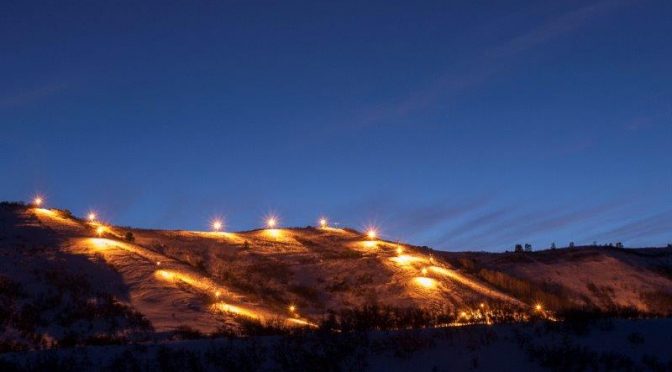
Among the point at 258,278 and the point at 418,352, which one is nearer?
the point at 418,352

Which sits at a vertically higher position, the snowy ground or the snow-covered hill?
the snow-covered hill

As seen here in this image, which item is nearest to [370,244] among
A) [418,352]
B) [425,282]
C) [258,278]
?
[425,282]

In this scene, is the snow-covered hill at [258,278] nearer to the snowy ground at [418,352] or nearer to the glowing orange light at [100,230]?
the glowing orange light at [100,230]

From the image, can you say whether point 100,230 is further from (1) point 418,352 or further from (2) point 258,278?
Result: (1) point 418,352

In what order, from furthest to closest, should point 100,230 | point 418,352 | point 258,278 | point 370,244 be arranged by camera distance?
point 370,244 < point 100,230 < point 258,278 < point 418,352

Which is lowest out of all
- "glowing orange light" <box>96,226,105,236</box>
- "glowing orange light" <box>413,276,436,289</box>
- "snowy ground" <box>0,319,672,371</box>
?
"snowy ground" <box>0,319,672,371</box>

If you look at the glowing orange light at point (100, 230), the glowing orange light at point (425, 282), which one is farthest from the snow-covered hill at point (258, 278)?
the glowing orange light at point (425, 282)

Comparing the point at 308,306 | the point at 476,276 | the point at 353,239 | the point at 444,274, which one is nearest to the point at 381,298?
the point at 308,306

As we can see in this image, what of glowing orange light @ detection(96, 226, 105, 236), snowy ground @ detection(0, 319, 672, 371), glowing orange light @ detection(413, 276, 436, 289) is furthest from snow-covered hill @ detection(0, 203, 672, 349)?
snowy ground @ detection(0, 319, 672, 371)

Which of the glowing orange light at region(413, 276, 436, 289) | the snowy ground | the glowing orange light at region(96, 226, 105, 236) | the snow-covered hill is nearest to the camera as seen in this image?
the snowy ground

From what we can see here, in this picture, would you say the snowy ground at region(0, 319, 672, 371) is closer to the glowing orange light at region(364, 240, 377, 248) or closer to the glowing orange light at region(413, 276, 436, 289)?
the glowing orange light at region(413, 276, 436, 289)

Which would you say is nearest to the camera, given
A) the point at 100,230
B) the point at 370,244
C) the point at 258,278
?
the point at 258,278

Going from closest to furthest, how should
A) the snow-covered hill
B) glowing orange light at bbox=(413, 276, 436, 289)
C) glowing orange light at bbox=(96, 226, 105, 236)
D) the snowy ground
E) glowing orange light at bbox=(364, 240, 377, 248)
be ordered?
1. the snowy ground
2. the snow-covered hill
3. glowing orange light at bbox=(413, 276, 436, 289)
4. glowing orange light at bbox=(96, 226, 105, 236)
5. glowing orange light at bbox=(364, 240, 377, 248)

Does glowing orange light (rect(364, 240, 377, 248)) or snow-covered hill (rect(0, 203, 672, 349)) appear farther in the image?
glowing orange light (rect(364, 240, 377, 248))
